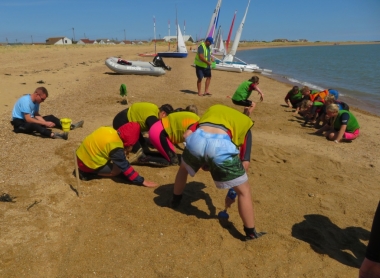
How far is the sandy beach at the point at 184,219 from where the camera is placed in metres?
2.95

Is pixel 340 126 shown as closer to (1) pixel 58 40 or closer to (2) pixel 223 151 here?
(2) pixel 223 151

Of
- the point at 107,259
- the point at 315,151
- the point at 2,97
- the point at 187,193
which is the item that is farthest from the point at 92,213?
the point at 2,97

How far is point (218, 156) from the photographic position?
2.88 metres

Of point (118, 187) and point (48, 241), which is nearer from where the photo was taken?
point (48, 241)

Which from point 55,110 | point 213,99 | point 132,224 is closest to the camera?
point 132,224

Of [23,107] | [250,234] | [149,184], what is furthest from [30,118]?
[250,234]

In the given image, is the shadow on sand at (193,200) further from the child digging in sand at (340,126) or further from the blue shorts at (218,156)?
the child digging in sand at (340,126)

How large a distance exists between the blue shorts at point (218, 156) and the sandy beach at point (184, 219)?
0.78 meters

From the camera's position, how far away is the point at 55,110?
8.52m

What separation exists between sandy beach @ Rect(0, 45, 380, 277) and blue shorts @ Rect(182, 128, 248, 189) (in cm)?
78

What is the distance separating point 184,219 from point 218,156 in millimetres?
1163

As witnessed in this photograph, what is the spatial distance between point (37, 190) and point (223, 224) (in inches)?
98.8

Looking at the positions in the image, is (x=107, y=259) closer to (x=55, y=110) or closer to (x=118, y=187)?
(x=118, y=187)

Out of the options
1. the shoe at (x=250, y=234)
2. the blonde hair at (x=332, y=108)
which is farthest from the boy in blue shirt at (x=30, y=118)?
the blonde hair at (x=332, y=108)
